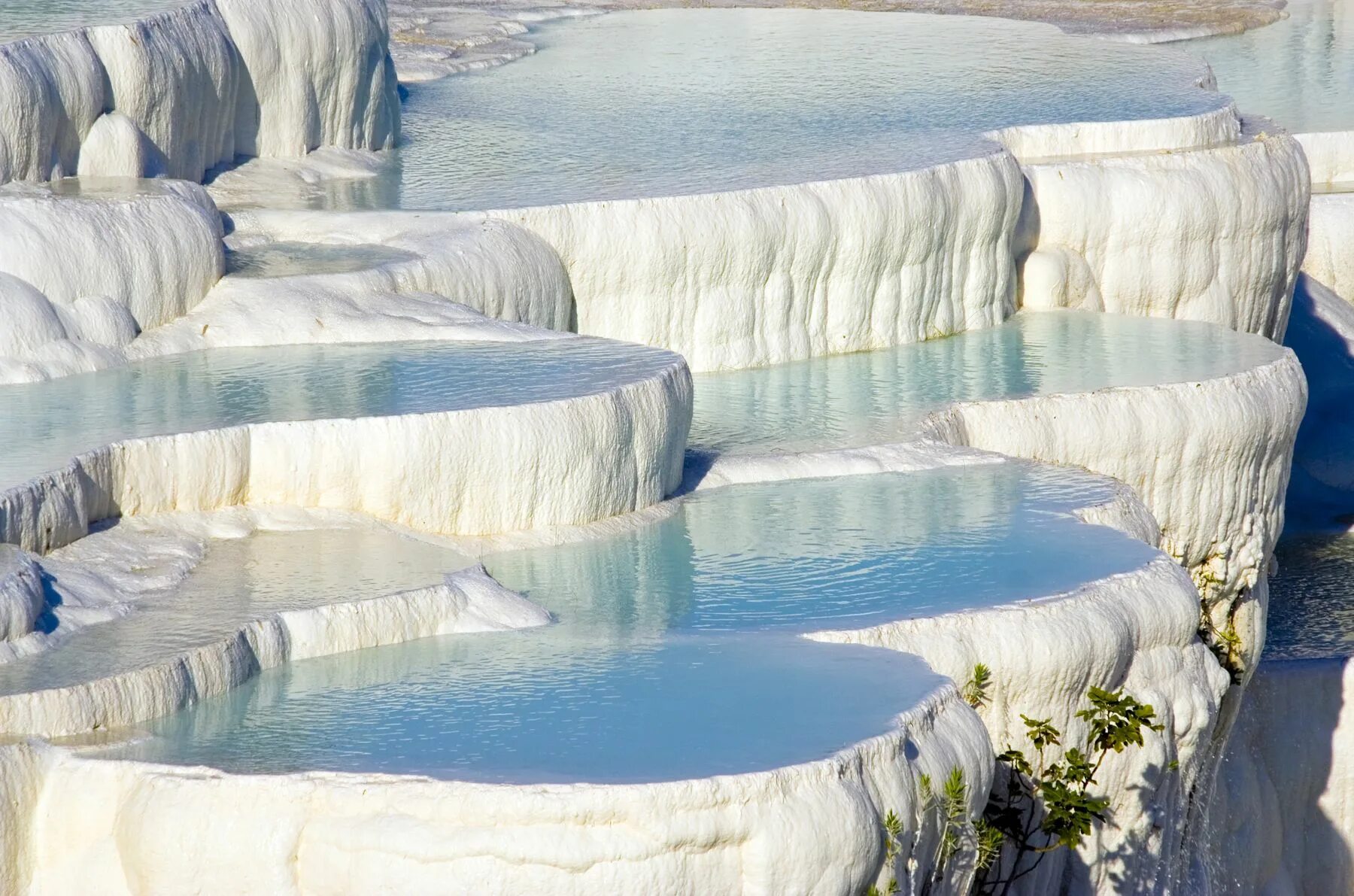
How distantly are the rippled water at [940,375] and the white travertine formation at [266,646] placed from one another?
2.79 m

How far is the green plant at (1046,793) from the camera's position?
750 centimetres

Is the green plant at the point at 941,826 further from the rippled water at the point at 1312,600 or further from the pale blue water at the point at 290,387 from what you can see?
the rippled water at the point at 1312,600

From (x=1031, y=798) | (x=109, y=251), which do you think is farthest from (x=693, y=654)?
(x=109, y=251)

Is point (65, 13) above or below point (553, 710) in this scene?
above

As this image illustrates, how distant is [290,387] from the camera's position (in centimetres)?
881

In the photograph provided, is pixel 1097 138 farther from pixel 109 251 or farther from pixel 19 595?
pixel 19 595

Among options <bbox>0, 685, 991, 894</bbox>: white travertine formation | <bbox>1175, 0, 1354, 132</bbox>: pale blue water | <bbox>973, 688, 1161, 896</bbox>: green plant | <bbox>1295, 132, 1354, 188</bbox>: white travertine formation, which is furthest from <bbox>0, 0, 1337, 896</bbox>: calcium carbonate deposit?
<bbox>1175, 0, 1354, 132</bbox>: pale blue water

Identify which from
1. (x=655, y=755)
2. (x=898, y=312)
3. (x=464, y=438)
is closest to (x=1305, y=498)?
(x=898, y=312)

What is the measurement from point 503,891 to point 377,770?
0.53 metres

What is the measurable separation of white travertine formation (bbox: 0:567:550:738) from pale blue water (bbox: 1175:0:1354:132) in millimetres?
10743

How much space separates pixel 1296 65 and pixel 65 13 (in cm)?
1314

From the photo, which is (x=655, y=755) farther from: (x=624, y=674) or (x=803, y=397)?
(x=803, y=397)

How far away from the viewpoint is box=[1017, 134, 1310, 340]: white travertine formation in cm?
1286

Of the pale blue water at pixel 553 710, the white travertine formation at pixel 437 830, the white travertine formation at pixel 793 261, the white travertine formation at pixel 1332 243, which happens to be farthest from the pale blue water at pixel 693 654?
the white travertine formation at pixel 1332 243
